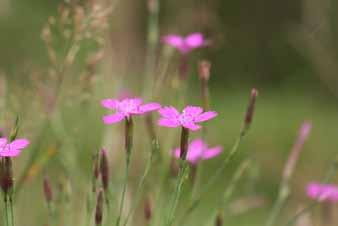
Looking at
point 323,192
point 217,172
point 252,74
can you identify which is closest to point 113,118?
point 217,172

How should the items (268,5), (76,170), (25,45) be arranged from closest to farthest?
(76,170), (25,45), (268,5)

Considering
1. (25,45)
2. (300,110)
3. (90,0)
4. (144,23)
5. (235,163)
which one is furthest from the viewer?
(144,23)

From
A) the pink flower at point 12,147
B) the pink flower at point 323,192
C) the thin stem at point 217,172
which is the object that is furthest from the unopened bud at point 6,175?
the pink flower at point 323,192

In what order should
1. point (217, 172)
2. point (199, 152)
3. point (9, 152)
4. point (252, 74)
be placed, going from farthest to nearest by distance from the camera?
point (252, 74) < point (199, 152) < point (217, 172) < point (9, 152)

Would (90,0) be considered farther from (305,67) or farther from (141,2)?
(141,2)

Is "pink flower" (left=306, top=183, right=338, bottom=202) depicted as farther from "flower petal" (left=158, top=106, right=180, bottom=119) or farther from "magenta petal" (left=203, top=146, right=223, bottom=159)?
"flower petal" (left=158, top=106, right=180, bottom=119)

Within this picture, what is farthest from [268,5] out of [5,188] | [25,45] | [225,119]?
[5,188]

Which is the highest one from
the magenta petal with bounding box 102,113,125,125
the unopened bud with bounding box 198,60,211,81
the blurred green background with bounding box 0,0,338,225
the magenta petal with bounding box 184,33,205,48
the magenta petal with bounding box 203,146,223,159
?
the blurred green background with bounding box 0,0,338,225

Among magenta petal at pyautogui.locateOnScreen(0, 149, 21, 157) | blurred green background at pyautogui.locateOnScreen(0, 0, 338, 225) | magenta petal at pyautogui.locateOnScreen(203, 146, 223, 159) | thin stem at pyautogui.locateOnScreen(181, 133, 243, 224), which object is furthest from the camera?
blurred green background at pyautogui.locateOnScreen(0, 0, 338, 225)

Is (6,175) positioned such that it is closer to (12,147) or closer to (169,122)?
(12,147)

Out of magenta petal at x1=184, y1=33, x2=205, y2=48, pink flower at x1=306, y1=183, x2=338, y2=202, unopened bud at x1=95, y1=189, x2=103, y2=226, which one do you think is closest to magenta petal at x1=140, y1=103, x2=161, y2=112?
unopened bud at x1=95, y1=189, x2=103, y2=226

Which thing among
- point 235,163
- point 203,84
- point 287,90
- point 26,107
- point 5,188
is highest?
point 287,90
